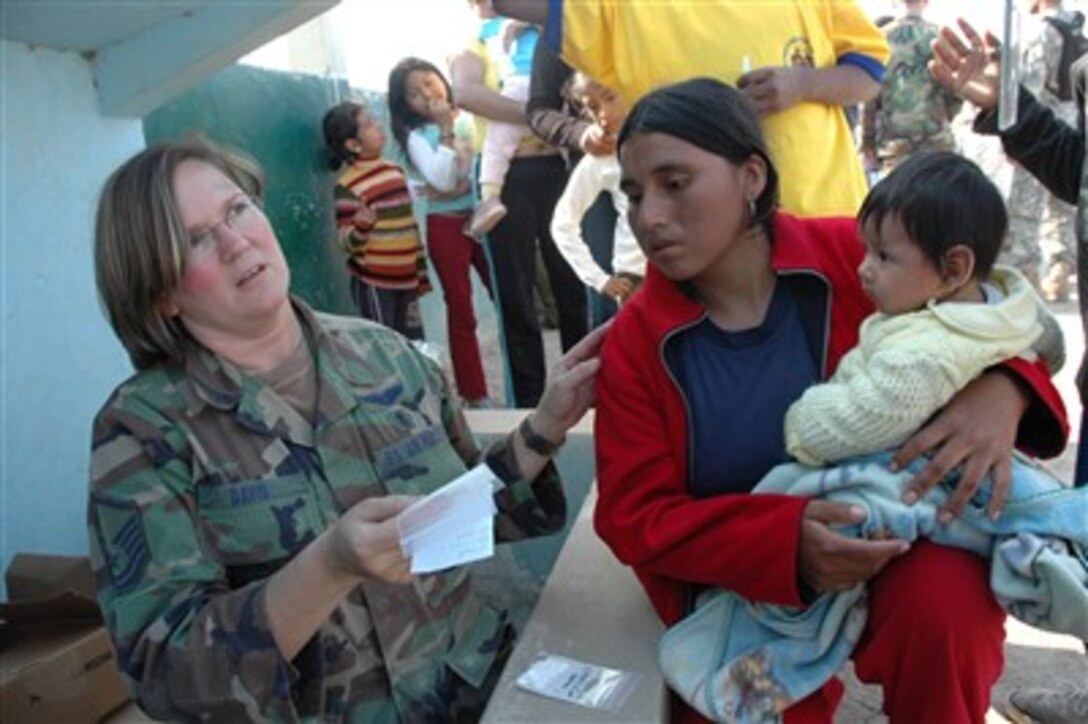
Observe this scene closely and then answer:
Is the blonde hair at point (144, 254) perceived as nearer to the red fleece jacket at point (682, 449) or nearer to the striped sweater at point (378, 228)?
the red fleece jacket at point (682, 449)

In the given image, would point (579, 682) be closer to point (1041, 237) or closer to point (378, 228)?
point (378, 228)

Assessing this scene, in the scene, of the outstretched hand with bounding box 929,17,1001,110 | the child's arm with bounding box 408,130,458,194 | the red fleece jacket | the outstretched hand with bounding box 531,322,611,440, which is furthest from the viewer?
the child's arm with bounding box 408,130,458,194

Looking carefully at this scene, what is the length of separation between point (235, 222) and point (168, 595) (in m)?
0.62

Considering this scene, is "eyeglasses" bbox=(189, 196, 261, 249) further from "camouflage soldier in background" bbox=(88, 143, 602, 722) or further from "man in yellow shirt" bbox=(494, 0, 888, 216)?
"man in yellow shirt" bbox=(494, 0, 888, 216)

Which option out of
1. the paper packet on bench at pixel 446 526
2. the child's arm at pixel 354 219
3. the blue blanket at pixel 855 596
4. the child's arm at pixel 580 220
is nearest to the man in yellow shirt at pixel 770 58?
the child's arm at pixel 580 220

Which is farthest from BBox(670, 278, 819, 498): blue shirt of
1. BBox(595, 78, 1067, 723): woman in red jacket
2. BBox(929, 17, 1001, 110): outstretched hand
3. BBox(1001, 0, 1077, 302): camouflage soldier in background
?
BBox(1001, 0, 1077, 302): camouflage soldier in background

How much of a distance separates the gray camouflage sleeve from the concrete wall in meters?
1.30

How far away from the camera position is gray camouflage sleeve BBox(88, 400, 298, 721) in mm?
1293

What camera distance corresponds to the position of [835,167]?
2.30 m

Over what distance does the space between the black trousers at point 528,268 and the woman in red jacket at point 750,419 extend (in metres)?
2.43

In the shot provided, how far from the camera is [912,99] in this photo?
21.2 ft

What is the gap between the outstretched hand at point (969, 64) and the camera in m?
2.19

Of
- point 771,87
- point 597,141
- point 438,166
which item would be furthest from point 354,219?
point 771,87

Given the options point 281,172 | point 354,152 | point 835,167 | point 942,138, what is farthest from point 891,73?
point 835,167
